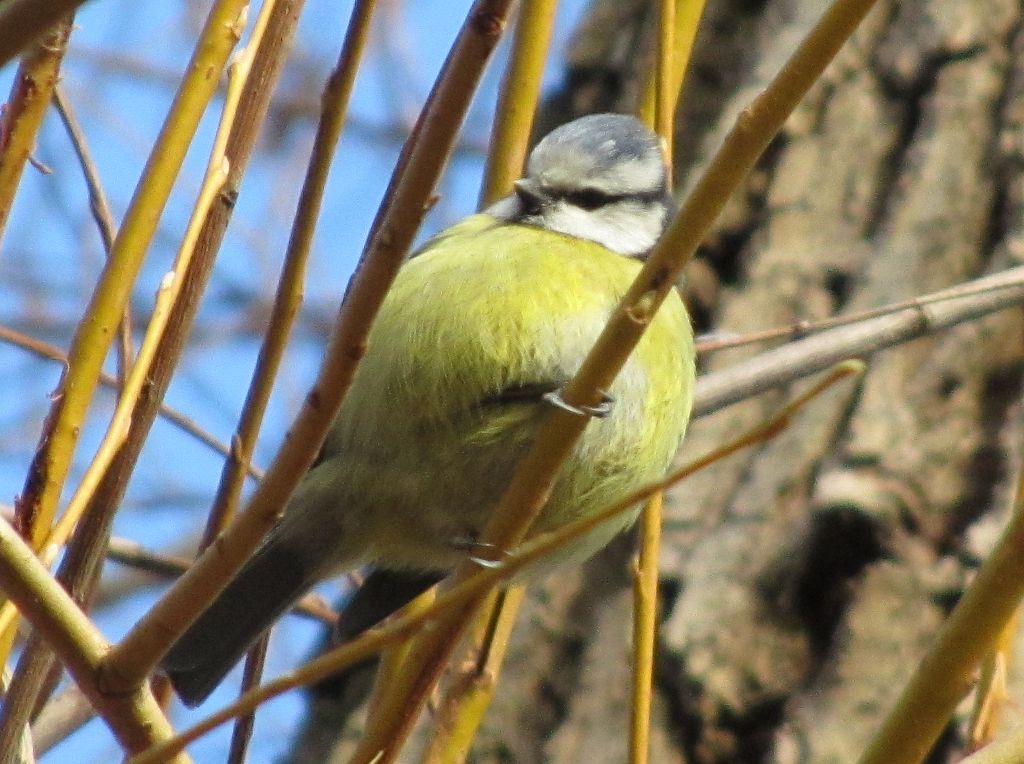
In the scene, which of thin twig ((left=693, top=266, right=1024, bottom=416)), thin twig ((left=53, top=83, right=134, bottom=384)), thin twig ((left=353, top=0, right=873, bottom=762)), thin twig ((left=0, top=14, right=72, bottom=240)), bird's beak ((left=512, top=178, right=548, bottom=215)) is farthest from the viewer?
bird's beak ((left=512, top=178, right=548, bottom=215))

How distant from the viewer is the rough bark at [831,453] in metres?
2.52

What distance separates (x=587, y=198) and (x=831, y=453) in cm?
82

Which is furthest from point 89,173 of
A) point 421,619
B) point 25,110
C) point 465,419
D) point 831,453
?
point 831,453

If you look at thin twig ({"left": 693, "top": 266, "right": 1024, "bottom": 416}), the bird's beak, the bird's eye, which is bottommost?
thin twig ({"left": 693, "top": 266, "right": 1024, "bottom": 416})

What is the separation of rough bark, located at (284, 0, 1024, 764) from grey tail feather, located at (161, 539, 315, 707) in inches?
32.3

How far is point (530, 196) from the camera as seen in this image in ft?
6.80

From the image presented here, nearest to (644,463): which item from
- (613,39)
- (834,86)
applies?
(834,86)

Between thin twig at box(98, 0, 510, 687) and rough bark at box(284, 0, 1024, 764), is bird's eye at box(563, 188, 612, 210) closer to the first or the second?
rough bark at box(284, 0, 1024, 764)

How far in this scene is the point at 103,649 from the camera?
1.02 metres

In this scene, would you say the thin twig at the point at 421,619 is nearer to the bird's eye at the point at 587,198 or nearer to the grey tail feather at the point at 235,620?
the grey tail feather at the point at 235,620

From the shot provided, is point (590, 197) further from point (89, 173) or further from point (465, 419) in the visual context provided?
point (89, 173)

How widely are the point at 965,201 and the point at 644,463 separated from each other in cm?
137

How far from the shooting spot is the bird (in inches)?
71.4

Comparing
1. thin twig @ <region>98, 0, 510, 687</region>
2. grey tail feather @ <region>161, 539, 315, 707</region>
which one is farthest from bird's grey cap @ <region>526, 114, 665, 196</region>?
thin twig @ <region>98, 0, 510, 687</region>
